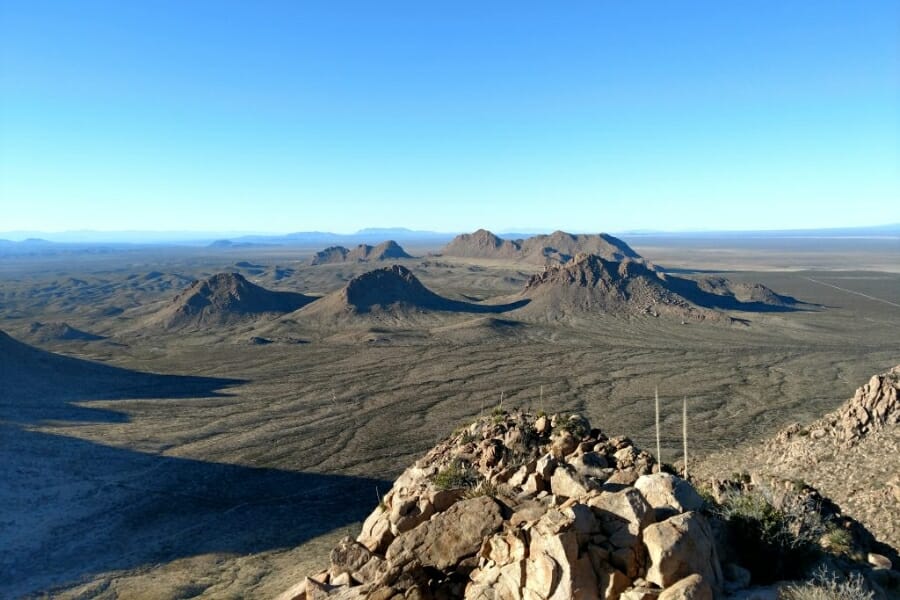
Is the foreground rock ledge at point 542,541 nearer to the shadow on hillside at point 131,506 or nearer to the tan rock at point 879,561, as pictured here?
the tan rock at point 879,561

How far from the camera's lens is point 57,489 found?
82.8 feet

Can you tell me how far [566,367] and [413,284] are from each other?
35239mm

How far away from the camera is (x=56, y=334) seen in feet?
217

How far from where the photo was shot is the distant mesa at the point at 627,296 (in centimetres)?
7269

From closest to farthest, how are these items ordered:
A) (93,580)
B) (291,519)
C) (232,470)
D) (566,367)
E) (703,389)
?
(93,580) → (291,519) → (232,470) → (703,389) → (566,367)

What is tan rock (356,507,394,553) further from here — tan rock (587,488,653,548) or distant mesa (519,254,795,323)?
distant mesa (519,254,795,323)

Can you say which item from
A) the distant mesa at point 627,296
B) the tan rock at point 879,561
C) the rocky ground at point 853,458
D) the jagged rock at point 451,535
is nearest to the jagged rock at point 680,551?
the jagged rock at point 451,535

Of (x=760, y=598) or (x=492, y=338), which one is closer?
(x=760, y=598)

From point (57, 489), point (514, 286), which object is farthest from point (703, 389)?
point (514, 286)

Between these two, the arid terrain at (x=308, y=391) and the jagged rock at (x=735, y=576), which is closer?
the jagged rock at (x=735, y=576)

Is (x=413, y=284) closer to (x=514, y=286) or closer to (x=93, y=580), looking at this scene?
(x=514, y=286)

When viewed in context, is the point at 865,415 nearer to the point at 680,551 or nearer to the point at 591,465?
the point at 591,465

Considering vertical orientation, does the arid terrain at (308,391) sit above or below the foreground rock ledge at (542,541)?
below

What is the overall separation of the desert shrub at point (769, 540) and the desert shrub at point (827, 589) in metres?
0.45
